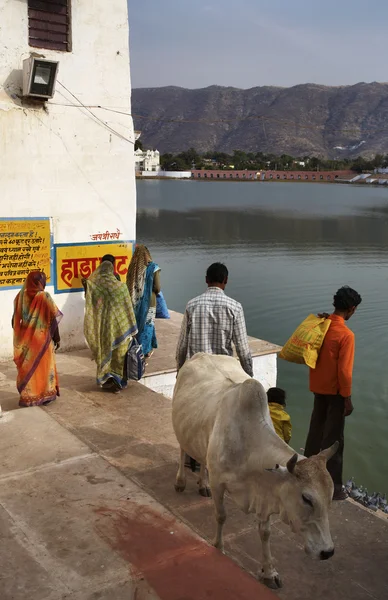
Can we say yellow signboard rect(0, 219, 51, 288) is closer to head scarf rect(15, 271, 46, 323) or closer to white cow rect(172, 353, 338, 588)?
head scarf rect(15, 271, 46, 323)

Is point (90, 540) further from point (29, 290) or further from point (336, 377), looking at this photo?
point (29, 290)

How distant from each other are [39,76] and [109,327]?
9.10 feet

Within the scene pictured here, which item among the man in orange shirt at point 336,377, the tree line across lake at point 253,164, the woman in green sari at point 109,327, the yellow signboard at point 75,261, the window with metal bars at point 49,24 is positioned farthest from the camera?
the tree line across lake at point 253,164

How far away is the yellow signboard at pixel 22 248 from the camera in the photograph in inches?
282

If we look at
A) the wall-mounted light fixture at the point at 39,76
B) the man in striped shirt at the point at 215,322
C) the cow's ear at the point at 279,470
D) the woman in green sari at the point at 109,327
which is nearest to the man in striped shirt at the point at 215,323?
the man in striped shirt at the point at 215,322

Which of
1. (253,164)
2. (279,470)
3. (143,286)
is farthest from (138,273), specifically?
(253,164)

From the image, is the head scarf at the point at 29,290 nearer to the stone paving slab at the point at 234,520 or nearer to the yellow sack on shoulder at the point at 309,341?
the stone paving slab at the point at 234,520

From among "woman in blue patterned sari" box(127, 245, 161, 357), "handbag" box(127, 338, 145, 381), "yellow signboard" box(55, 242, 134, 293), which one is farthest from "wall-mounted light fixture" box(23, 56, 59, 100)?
"handbag" box(127, 338, 145, 381)

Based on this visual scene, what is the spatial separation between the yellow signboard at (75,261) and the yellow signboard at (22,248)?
158 mm

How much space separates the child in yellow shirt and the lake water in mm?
2507

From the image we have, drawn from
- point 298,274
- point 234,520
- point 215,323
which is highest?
point 215,323

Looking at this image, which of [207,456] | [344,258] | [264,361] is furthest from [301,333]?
[344,258]

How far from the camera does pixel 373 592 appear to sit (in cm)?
340

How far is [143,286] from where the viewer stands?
7.29m
